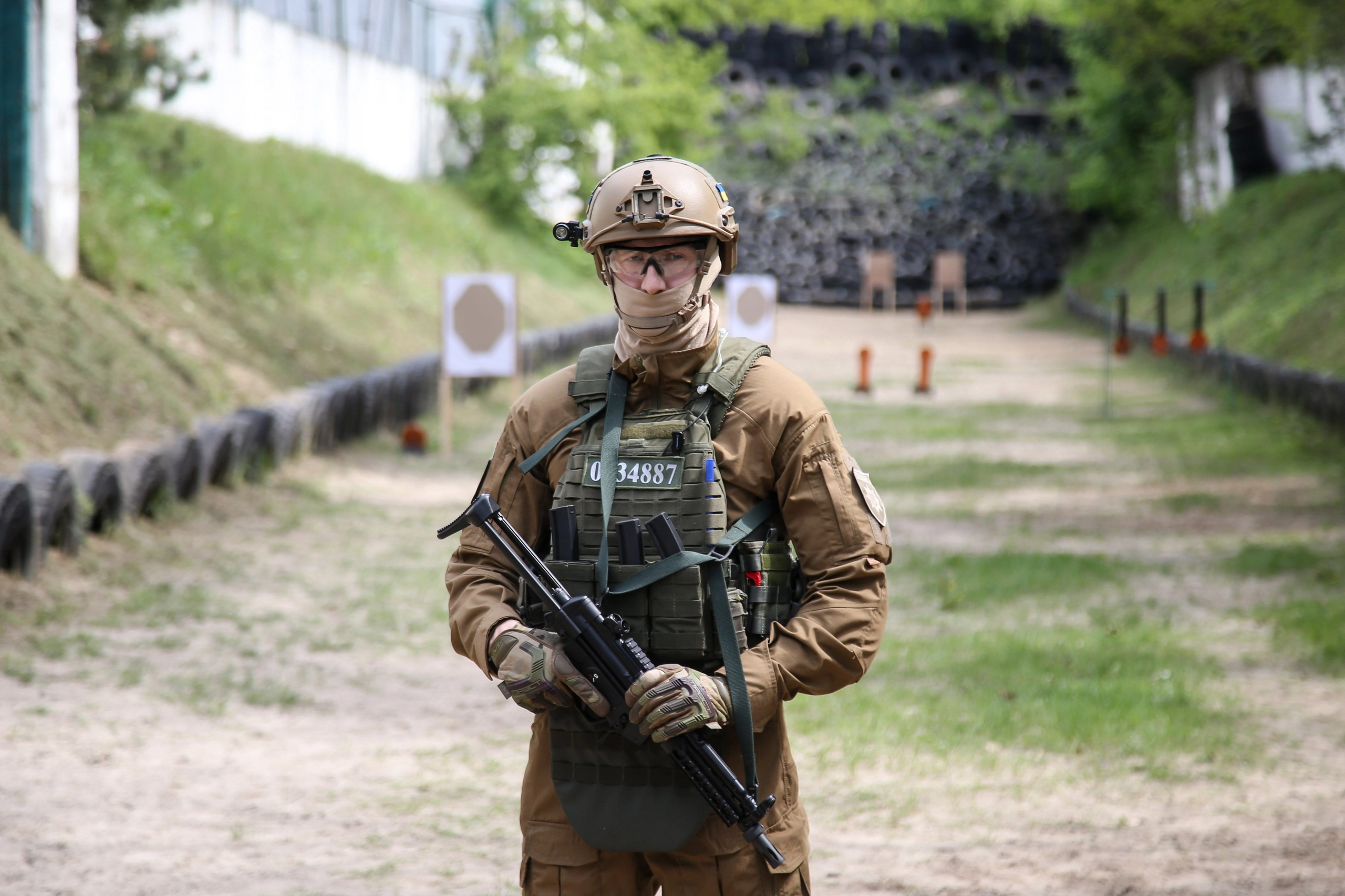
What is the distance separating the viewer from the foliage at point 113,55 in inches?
500

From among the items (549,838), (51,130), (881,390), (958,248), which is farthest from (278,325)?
(958,248)

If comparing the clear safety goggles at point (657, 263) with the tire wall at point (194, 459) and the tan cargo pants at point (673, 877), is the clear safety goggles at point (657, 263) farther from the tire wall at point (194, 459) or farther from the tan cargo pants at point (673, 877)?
the tire wall at point (194, 459)

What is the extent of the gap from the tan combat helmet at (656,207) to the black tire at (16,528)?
5.30 meters

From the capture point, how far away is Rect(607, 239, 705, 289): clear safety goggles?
9.09 feet

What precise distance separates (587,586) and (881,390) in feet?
58.2

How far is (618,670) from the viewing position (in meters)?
2.55

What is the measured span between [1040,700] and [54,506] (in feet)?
16.4

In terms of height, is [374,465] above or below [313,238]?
below

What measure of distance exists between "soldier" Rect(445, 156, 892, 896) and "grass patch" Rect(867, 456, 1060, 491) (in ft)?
29.8

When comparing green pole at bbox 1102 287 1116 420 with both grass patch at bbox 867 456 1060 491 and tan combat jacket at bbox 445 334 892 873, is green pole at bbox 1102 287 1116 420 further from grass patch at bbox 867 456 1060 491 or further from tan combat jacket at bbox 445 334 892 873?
tan combat jacket at bbox 445 334 892 873

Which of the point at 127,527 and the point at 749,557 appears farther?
the point at 127,527

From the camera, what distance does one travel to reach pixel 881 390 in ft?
66.0

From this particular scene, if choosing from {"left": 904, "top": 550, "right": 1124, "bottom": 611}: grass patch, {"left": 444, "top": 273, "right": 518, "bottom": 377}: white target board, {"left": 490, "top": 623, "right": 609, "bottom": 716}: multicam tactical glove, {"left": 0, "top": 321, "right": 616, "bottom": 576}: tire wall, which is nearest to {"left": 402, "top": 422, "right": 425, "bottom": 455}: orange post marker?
{"left": 0, "top": 321, "right": 616, "bottom": 576}: tire wall

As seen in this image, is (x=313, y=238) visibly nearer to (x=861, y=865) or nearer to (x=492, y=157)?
(x=492, y=157)
